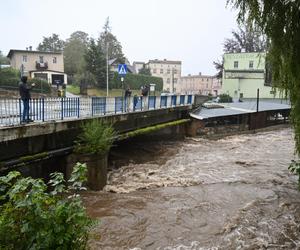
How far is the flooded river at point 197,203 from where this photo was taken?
8344mm

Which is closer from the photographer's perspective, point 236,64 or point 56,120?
point 56,120

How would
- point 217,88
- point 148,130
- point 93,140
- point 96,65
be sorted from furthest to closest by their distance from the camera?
point 217,88, point 96,65, point 148,130, point 93,140

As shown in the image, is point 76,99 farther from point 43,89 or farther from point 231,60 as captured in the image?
point 231,60

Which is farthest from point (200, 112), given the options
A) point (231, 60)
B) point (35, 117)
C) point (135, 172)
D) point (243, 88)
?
point (231, 60)

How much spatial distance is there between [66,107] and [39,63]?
41746 mm

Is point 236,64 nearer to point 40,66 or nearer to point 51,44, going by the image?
point 40,66

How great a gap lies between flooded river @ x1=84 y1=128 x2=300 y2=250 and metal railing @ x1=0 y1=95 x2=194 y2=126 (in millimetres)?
2933

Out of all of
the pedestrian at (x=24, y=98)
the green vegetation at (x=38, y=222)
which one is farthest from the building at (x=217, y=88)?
the green vegetation at (x=38, y=222)

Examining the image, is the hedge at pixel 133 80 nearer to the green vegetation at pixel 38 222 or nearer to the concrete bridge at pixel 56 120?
the concrete bridge at pixel 56 120

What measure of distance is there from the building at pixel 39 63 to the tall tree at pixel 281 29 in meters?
44.1

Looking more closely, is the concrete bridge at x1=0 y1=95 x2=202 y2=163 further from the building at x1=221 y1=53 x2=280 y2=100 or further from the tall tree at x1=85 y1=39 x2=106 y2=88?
the building at x1=221 y1=53 x2=280 y2=100

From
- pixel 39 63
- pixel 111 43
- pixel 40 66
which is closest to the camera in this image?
pixel 40 66

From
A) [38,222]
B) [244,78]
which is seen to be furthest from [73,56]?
[38,222]

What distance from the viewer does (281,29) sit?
7207 mm
